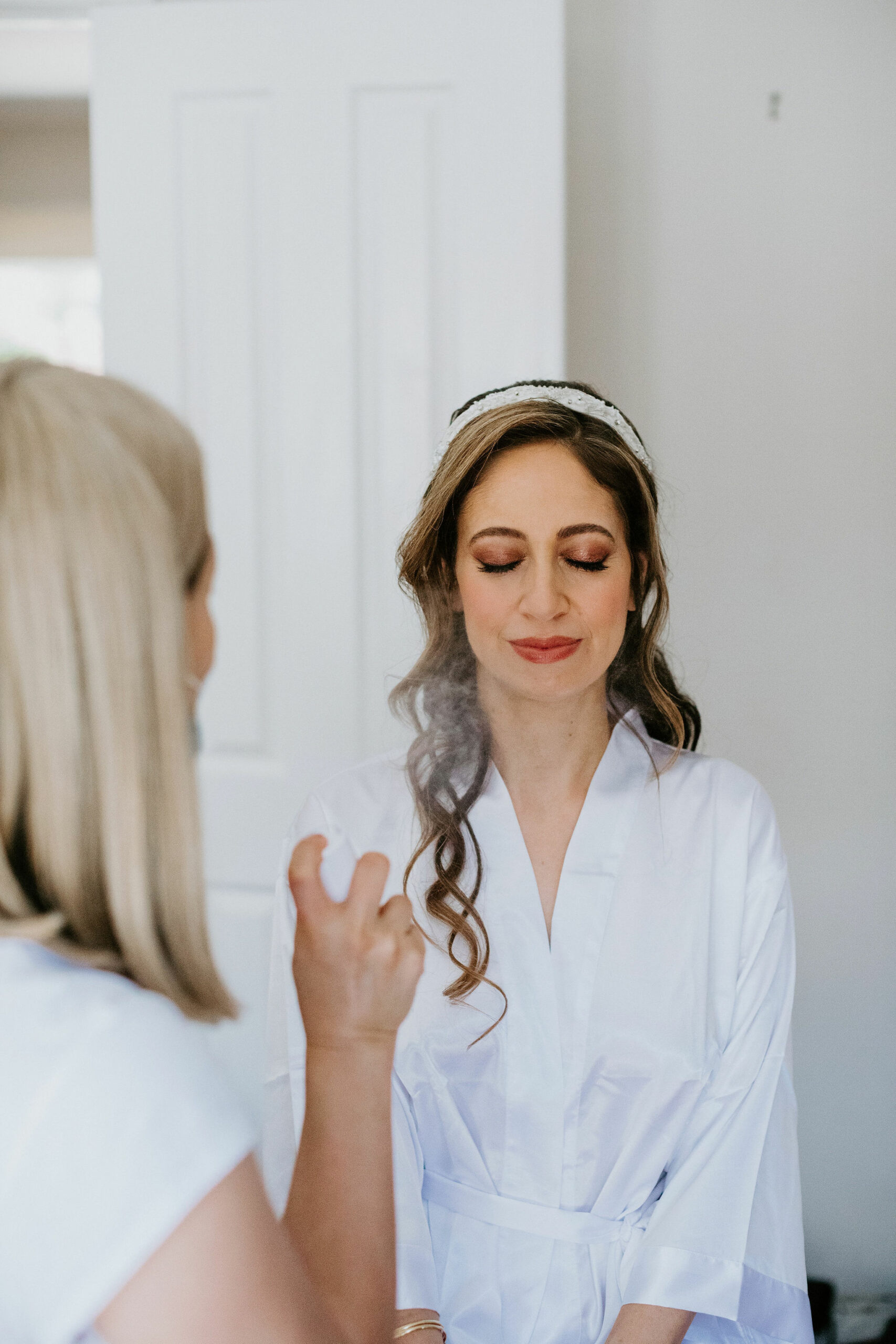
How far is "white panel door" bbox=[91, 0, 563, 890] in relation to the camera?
1275mm

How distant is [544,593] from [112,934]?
1.55 ft

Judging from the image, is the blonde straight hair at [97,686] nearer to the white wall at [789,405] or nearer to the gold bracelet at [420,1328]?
the gold bracelet at [420,1328]

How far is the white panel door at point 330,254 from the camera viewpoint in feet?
4.18

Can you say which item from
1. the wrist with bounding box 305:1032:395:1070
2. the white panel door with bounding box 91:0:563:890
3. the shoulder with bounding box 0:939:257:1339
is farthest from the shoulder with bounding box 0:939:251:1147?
the white panel door with bounding box 91:0:563:890

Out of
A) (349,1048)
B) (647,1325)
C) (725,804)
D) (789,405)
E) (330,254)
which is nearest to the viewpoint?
(349,1048)

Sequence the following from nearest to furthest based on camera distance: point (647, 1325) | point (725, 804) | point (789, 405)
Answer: point (647, 1325) < point (725, 804) < point (789, 405)

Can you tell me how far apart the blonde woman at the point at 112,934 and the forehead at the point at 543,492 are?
348mm

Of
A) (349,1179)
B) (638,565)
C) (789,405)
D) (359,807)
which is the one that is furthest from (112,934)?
(789,405)

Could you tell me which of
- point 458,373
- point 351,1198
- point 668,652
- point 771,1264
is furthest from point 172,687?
point 668,652

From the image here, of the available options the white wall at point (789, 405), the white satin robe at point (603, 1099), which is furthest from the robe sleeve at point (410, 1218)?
the white wall at point (789, 405)

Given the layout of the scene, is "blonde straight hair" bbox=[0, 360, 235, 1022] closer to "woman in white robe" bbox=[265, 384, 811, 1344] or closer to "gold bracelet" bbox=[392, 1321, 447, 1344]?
"woman in white robe" bbox=[265, 384, 811, 1344]

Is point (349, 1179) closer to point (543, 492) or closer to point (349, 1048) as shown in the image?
point (349, 1048)

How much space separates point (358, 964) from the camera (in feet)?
2.10

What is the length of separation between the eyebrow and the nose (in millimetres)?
21
